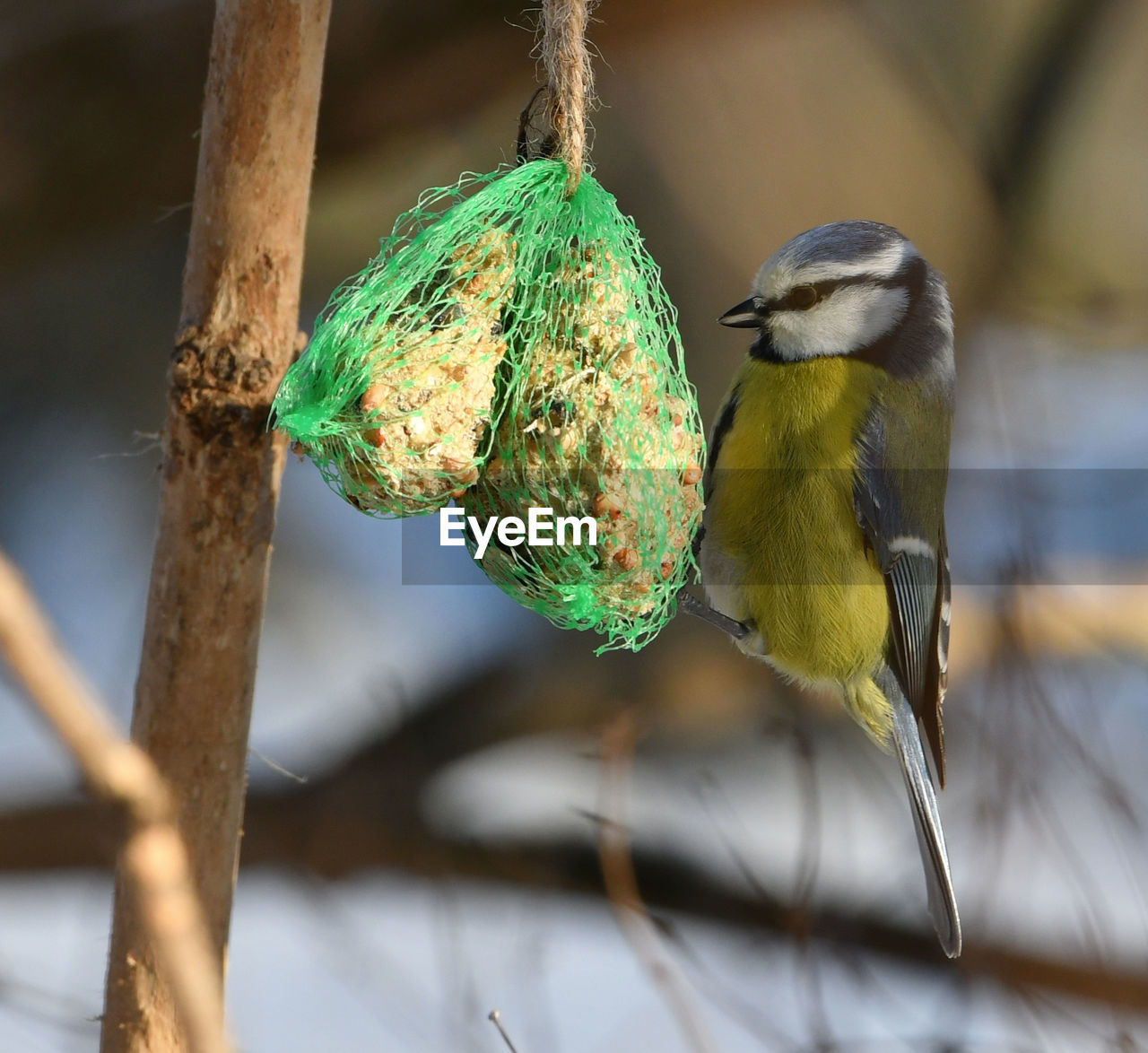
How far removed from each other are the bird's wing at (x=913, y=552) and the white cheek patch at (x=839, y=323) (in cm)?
14

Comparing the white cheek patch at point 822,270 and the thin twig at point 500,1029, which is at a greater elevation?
the white cheek patch at point 822,270

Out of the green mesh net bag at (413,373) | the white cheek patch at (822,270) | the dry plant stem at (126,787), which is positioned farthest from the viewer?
the white cheek patch at (822,270)

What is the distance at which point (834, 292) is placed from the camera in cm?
183

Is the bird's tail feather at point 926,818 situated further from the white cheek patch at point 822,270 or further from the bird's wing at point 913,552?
the white cheek patch at point 822,270

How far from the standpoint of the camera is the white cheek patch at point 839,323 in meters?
1.83

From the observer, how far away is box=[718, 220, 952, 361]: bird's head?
1779 millimetres

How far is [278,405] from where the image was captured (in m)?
1.25

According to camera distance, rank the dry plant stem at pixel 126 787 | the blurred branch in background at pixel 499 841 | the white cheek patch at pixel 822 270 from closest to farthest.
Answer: the dry plant stem at pixel 126 787
the white cheek patch at pixel 822 270
the blurred branch in background at pixel 499 841

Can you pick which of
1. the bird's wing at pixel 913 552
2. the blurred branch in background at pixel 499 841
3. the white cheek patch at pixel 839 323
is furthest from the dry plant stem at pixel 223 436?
the blurred branch in background at pixel 499 841

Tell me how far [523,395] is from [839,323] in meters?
0.73

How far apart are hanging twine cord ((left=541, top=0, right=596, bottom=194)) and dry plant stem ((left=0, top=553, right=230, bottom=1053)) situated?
3.20 feet

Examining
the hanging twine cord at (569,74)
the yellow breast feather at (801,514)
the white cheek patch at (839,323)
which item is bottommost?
the yellow breast feather at (801,514)

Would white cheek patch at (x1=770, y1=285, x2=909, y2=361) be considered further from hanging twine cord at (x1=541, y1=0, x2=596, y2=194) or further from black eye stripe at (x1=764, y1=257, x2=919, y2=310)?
hanging twine cord at (x1=541, y1=0, x2=596, y2=194)

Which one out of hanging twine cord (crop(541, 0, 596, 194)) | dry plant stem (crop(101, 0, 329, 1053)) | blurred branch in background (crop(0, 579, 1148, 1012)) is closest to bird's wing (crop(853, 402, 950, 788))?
blurred branch in background (crop(0, 579, 1148, 1012))
